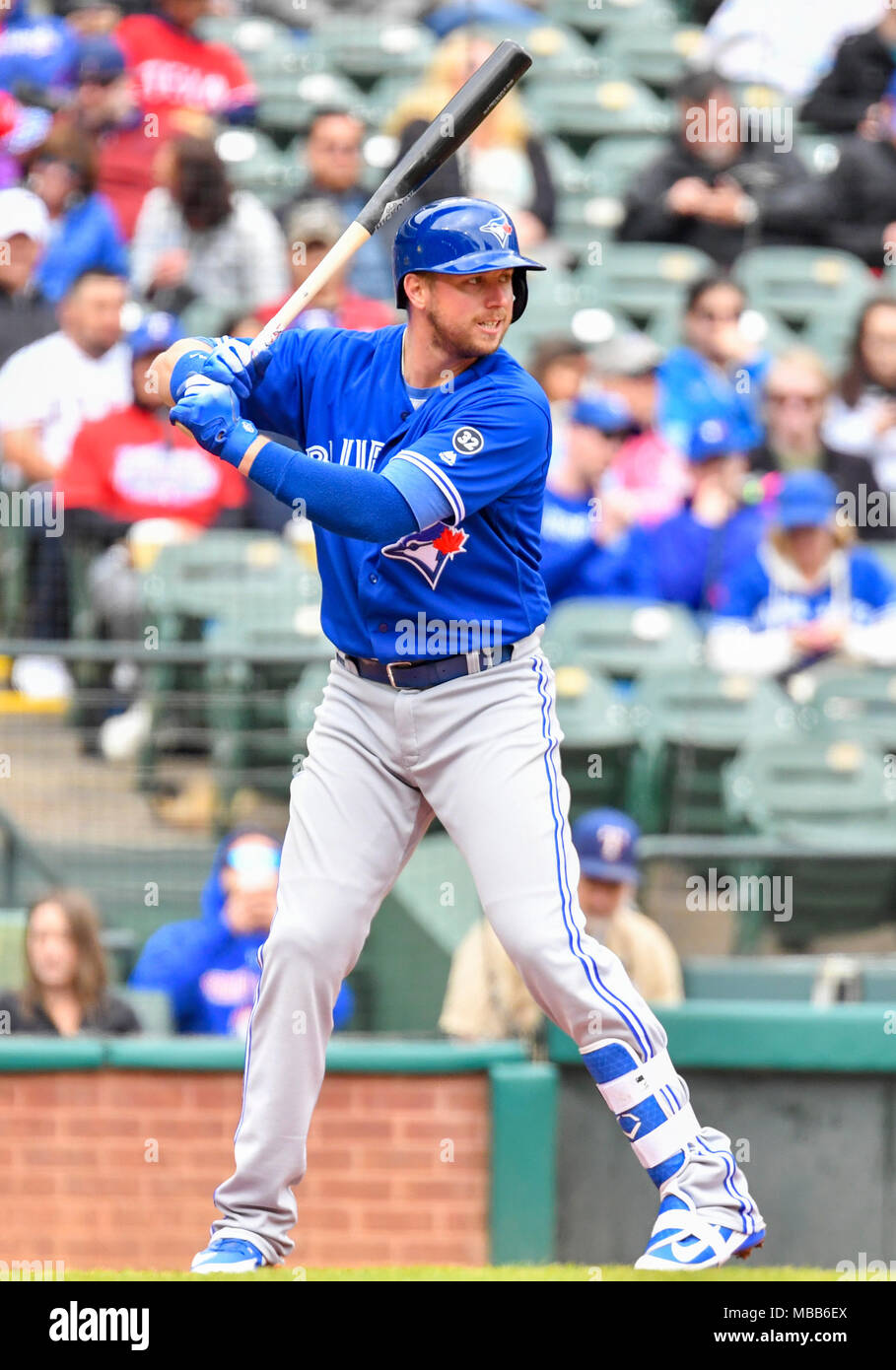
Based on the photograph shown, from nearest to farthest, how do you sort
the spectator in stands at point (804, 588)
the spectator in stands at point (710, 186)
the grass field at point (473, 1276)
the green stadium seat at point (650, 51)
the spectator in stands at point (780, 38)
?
1. the grass field at point (473, 1276)
2. the spectator in stands at point (804, 588)
3. the spectator in stands at point (710, 186)
4. the spectator in stands at point (780, 38)
5. the green stadium seat at point (650, 51)

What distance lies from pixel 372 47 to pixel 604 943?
4969 millimetres

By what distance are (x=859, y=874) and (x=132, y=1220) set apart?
208cm

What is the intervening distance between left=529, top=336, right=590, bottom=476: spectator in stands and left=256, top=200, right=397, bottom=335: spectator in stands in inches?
21.2

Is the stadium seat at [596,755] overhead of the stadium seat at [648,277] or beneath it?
beneath

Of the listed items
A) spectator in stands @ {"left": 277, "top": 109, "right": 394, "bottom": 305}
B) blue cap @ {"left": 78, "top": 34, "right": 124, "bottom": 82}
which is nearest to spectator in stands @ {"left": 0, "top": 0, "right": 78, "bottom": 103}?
blue cap @ {"left": 78, "top": 34, "right": 124, "bottom": 82}

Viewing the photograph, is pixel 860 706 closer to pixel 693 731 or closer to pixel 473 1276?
pixel 693 731

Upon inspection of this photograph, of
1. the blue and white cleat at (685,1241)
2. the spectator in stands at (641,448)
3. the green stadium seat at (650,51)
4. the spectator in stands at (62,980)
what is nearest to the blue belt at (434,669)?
the blue and white cleat at (685,1241)

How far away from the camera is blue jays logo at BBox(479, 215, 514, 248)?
10.7ft

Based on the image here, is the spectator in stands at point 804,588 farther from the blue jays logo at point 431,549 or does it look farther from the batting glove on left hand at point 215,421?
the batting glove on left hand at point 215,421

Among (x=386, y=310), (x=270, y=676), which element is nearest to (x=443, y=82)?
(x=386, y=310)

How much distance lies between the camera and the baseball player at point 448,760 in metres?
3.27

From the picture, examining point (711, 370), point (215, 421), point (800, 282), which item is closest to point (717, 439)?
point (711, 370)

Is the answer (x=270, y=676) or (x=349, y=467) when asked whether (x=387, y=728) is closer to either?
(x=349, y=467)

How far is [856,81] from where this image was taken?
344 inches
